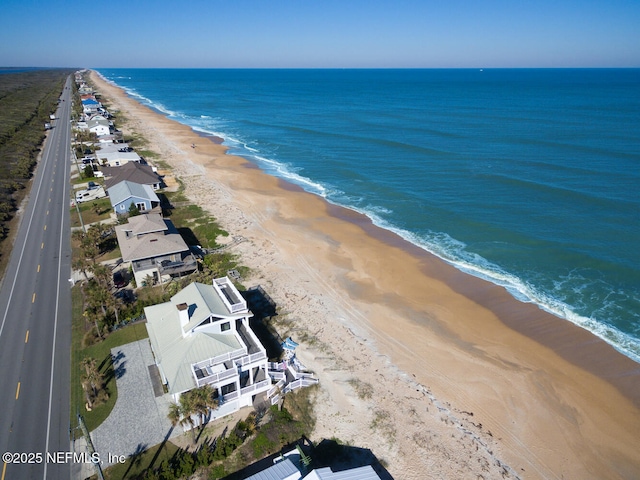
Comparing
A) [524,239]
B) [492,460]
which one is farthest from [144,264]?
[524,239]

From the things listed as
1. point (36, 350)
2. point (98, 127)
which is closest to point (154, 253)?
point (36, 350)

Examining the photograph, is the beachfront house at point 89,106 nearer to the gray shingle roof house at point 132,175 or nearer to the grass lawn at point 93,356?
the gray shingle roof house at point 132,175

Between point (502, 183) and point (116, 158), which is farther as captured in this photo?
point (116, 158)

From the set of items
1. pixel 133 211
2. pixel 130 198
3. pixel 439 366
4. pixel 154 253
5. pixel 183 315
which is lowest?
pixel 439 366

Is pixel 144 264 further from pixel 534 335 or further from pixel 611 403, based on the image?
pixel 611 403

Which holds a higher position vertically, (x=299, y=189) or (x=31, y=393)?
(x=299, y=189)

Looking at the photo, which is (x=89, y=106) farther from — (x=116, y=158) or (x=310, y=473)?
(x=310, y=473)

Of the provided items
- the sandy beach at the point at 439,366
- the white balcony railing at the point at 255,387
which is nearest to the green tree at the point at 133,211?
the sandy beach at the point at 439,366
